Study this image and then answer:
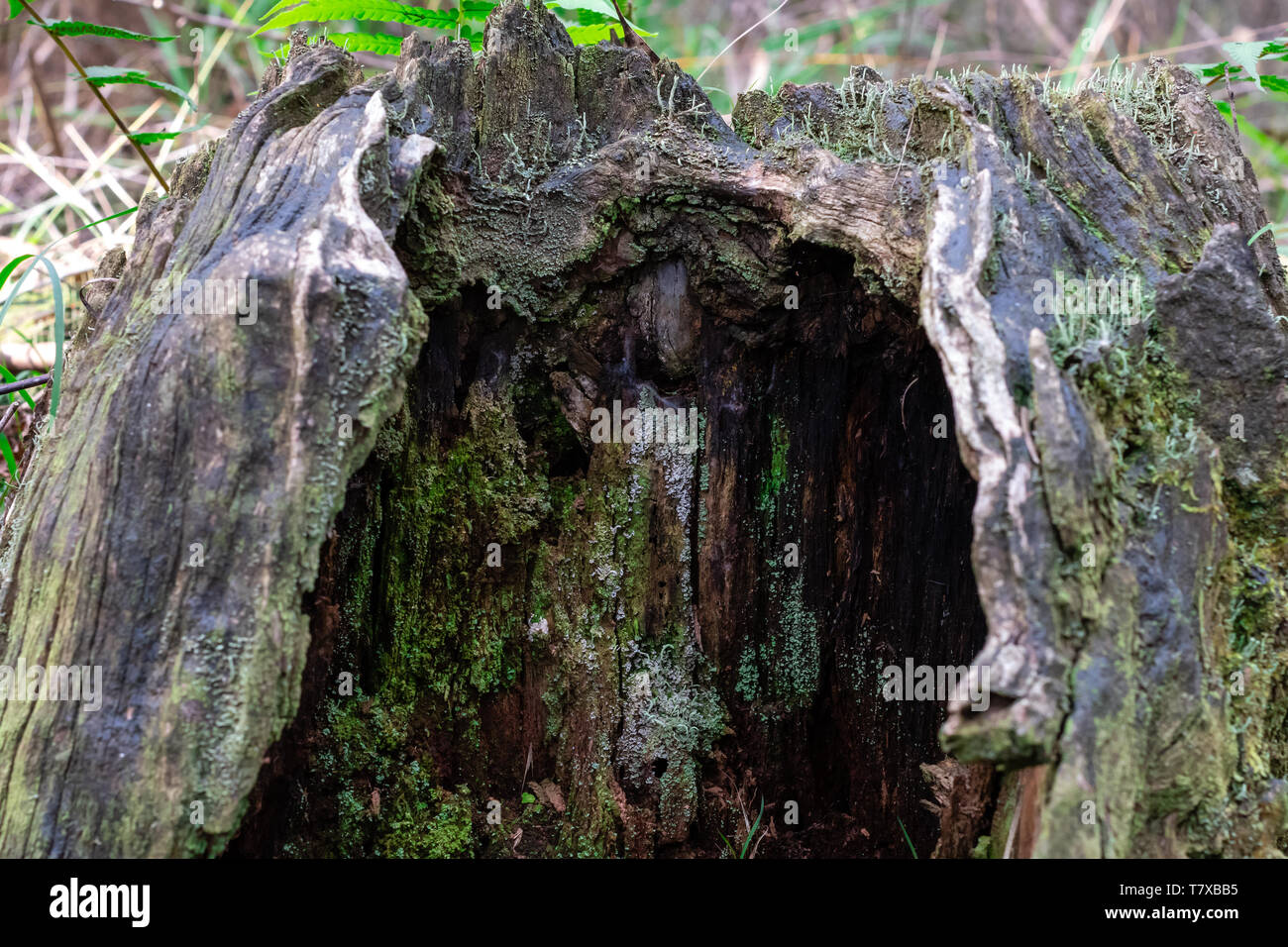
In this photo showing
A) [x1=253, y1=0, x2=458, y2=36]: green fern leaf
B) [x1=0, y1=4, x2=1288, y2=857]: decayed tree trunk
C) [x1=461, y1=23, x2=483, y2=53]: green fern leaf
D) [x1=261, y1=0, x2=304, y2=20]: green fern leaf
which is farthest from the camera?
[x1=461, y1=23, x2=483, y2=53]: green fern leaf

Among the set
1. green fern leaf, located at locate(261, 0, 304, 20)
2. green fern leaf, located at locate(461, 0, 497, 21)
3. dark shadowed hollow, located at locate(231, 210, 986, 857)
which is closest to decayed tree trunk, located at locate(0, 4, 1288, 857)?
dark shadowed hollow, located at locate(231, 210, 986, 857)

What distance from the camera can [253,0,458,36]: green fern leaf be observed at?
2715 millimetres

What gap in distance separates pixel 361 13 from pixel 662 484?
1734 millimetres

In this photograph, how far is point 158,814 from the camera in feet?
5.42

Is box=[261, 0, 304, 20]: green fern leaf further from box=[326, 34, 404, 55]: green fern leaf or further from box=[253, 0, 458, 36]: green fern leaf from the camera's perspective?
box=[326, 34, 404, 55]: green fern leaf

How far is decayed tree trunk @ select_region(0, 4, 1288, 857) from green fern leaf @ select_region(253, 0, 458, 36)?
0.48 meters

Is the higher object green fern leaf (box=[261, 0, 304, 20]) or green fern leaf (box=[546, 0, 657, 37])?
green fern leaf (box=[261, 0, 304, 20])

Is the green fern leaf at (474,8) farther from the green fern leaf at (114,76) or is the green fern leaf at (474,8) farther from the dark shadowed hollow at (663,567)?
the dark shadowed hollow at (663,567)

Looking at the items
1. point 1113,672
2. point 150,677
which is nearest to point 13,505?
point 150,677

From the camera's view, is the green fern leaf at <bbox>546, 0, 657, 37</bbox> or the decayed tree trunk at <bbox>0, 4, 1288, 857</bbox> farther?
the green fern leaf at <bbox>546, 0, 657, 37</bbox>

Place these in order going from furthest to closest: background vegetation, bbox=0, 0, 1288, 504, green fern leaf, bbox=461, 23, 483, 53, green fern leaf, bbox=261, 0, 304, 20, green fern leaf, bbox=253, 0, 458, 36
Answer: background vegetation, bbox=0, 0, 1288, 504, green fern leaf, bbox=461, 23, 483, 53, green fern leaf, bbox=261, 0, 304, 20, green fern leaf, bbox=253, 0, 458, 36

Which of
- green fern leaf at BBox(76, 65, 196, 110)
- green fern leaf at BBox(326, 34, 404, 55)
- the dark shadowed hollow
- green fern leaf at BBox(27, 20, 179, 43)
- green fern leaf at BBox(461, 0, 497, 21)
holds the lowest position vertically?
the dark shadowed hollow
